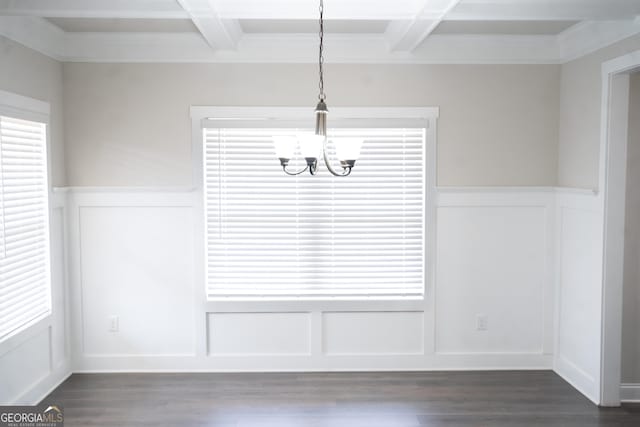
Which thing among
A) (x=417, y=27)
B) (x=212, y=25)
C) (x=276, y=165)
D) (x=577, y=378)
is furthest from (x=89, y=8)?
(x=577, y=378)

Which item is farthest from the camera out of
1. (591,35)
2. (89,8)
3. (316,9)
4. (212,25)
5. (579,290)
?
(579,290)

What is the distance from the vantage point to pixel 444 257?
4445 mm

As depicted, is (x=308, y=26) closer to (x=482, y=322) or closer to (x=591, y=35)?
(x=591, y=35)

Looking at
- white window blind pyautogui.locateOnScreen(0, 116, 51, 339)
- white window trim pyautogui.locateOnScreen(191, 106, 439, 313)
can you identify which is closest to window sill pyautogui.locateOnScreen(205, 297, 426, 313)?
white window trim pyautogui.locateOnScreen(191, 106, 439, 313)

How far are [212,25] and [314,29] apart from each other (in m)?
0.88

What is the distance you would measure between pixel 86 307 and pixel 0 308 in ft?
3.25

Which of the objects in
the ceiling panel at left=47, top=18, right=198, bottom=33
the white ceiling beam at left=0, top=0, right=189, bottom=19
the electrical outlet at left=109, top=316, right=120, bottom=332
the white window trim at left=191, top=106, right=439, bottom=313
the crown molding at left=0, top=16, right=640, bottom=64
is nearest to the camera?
the white ceiling beam at left=0, top=0, right=189, bottom=19

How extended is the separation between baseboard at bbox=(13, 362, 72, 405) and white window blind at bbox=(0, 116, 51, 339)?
1.59 ft

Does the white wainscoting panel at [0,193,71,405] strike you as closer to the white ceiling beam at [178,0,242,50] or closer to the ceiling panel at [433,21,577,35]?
the white ceiling beam at [178,0,242,50]

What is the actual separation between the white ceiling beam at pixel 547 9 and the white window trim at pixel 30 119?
2.85 meters

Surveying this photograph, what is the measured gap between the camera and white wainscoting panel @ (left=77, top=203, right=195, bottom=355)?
4367 mm

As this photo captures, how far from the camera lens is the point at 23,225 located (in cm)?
372

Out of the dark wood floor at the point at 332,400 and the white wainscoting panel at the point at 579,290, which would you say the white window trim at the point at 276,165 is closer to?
the dark wood floor at the point at 332,400

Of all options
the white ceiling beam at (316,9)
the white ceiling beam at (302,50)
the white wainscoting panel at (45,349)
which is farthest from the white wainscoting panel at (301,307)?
the white ceiling beam at (316,9)
